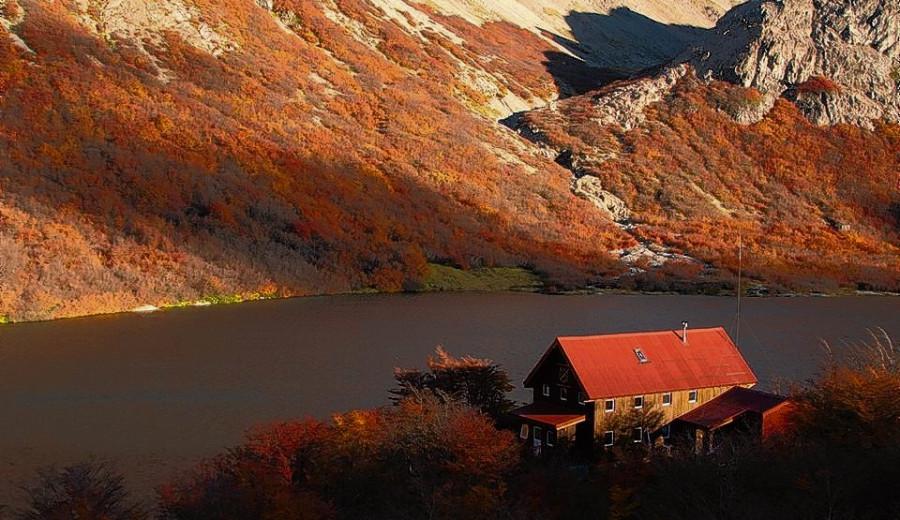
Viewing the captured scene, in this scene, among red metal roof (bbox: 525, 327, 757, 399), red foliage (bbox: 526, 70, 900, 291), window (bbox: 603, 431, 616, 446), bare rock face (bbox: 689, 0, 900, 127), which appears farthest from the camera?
bare rock face (bbox: 689, 0, 900, 127)

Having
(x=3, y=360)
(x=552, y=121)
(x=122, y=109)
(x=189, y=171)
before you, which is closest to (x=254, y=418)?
(x=3, y=360)

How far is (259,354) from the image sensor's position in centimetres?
4753

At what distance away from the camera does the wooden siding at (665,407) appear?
3022 centimetres

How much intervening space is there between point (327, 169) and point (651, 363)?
6033cm

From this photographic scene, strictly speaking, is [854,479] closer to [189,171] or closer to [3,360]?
[3,360]

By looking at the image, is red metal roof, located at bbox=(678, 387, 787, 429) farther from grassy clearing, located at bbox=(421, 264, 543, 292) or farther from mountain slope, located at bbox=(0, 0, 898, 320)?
grassy clearing, located at bbox=(421, 264, 543, 292)

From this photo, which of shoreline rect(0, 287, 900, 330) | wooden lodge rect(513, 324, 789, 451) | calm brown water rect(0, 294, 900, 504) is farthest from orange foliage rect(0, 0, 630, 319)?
wooden lodge rect(513, 324, 789, 451)

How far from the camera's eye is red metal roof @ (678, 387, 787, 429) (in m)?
29.6

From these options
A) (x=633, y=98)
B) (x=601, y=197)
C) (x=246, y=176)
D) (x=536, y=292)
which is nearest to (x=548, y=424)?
(x=536, y=292)

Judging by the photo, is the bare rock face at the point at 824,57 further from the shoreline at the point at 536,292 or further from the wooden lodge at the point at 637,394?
the wooden lodge at the point at 637,394

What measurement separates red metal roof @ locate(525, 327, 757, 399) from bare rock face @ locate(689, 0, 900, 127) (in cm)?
8788

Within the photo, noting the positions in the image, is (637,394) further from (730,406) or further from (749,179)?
(749,179)

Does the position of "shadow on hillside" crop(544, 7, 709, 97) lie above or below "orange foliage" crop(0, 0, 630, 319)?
above

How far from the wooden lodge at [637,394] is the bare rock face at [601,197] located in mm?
68088
